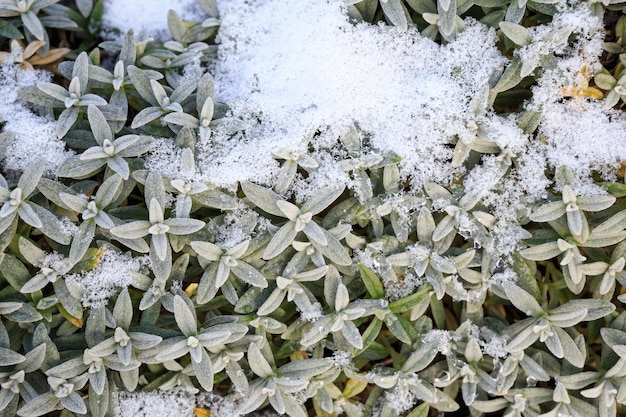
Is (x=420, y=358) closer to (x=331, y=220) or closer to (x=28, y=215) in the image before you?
(x=331, y=220)

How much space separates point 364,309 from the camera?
2.50 m

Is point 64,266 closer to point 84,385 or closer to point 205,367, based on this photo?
point 84,385

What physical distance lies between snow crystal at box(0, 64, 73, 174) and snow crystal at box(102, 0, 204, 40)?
56 cm

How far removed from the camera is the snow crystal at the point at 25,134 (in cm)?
258

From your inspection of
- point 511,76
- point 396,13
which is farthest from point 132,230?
point 511,76

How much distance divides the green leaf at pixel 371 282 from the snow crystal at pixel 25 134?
1.34 meters

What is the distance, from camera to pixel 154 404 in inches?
103

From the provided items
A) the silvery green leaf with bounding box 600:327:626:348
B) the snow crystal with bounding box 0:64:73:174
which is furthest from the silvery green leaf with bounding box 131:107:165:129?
the silvery green leaf with bounding box 600:327:626:348

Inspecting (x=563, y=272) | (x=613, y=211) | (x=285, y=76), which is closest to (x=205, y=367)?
(x=285, y=76)

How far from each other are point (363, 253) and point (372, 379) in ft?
1.76

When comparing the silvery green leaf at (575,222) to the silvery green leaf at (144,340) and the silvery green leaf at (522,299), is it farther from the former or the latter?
the silvery green leaf at (144,340)

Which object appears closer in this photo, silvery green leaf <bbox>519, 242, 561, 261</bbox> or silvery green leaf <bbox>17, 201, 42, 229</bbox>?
silvery green leaf <bbox>17, 201, 42, 229</bbox>

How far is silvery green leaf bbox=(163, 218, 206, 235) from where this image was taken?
94.6 inches

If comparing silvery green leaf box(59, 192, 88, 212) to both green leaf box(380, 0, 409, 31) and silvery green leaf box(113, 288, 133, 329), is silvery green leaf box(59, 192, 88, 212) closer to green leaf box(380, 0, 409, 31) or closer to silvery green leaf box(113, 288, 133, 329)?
silvery green leaf box(113, 288, 133, 329)
